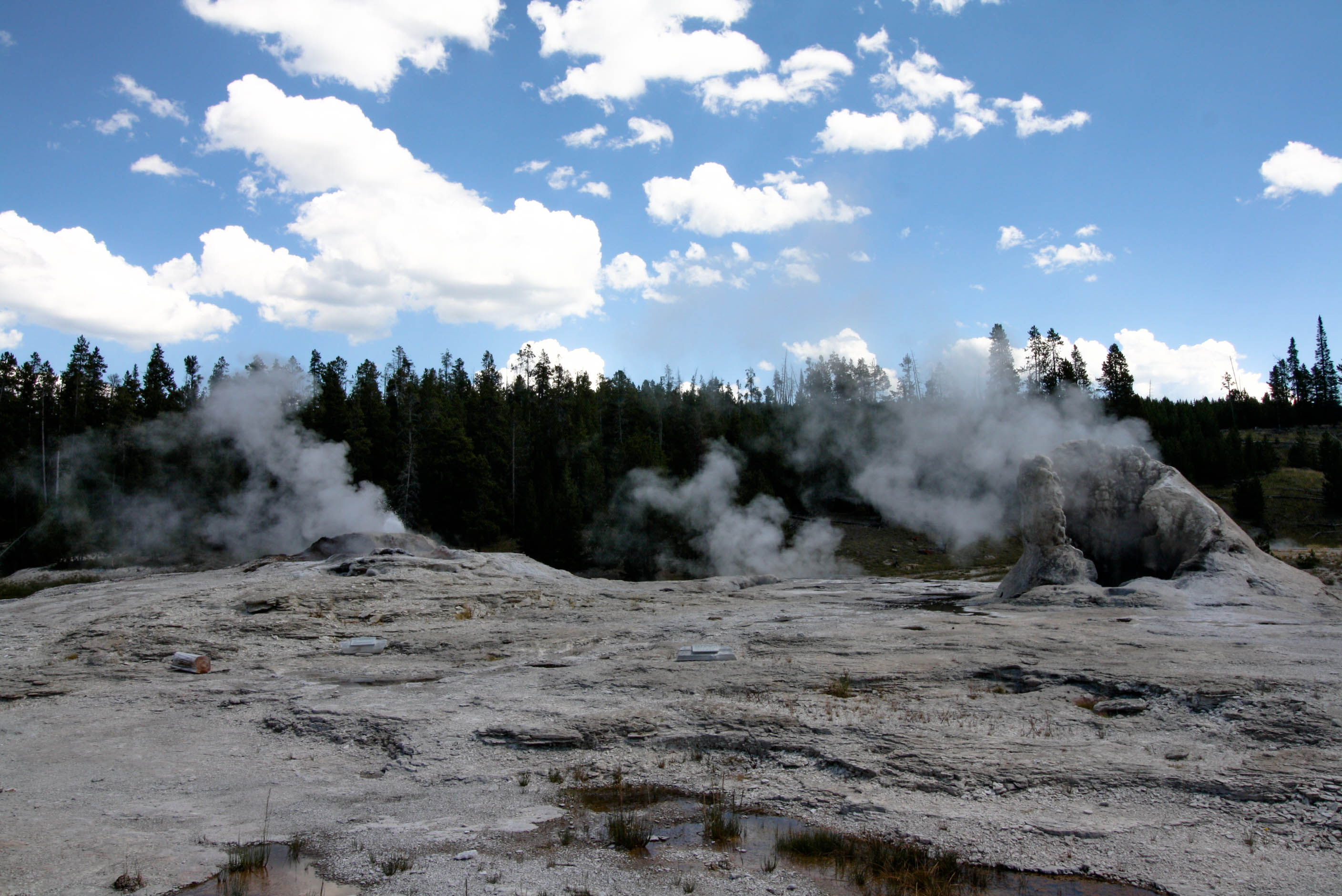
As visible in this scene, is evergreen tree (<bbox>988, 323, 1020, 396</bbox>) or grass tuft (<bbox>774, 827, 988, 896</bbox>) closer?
grass tuft (<bbox>774, 827, 988, 896</bbox>)

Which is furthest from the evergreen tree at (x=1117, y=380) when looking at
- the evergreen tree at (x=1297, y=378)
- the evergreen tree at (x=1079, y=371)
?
the evergreen tree at (x=1297, y=378)

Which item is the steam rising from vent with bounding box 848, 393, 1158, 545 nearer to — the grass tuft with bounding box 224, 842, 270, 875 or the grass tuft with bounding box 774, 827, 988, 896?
the grass tuft with bounding box 774, 827, 988, 896

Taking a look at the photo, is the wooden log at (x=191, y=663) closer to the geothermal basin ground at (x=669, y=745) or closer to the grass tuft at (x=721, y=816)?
the geothermal basin ground at (x=669, y=745)

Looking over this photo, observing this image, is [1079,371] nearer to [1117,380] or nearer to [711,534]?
[1117,380]

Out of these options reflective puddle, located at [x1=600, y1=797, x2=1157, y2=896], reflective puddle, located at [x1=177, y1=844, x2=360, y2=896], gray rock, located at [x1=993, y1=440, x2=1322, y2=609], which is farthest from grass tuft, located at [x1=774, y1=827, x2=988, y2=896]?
gray rock, located at [x1=993, y1=440, x2=1322, y2=609]

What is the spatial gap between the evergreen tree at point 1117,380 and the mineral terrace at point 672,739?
156 ft

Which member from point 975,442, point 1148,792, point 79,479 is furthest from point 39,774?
point 79,479

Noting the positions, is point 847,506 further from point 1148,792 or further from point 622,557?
point 1148,792

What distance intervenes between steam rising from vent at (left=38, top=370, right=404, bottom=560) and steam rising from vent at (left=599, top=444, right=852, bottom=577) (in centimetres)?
1408

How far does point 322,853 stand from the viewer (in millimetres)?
6684

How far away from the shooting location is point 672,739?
9438 millimetres

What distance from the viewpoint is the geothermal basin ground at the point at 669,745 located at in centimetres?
646

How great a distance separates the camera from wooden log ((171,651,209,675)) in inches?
541

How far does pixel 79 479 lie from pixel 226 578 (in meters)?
39.7
